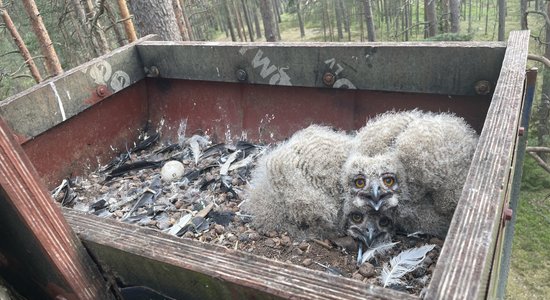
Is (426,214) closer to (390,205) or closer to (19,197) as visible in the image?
(390,205)

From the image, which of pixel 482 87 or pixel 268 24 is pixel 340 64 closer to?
pixel 482 87

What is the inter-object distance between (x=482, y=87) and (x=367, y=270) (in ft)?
4.97

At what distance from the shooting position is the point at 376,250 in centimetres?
238

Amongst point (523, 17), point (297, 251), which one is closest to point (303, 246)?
point (297, 251)

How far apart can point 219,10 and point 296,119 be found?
33694 mm

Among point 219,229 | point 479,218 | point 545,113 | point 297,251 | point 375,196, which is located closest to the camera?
point 479,218

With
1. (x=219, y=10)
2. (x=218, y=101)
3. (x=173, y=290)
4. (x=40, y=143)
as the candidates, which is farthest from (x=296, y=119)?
(x=219, y=10)

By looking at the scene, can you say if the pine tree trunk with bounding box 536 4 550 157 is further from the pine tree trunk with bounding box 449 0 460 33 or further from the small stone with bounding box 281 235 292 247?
the small stone with bounding box 281 235 292 247

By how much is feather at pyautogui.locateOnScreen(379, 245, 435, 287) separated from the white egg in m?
2.05

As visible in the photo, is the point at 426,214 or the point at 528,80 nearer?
the point at 426,214

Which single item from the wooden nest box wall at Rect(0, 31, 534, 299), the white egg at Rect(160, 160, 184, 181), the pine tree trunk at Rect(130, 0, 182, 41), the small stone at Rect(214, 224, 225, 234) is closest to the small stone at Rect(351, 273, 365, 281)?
the wooden nest box wall at Rect(0, 31, 534, 299)

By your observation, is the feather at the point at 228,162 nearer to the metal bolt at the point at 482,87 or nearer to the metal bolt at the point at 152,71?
the metal bolt at the point at 152,71

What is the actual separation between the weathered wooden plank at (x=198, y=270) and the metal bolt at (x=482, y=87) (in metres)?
2.12

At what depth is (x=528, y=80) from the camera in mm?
2896
